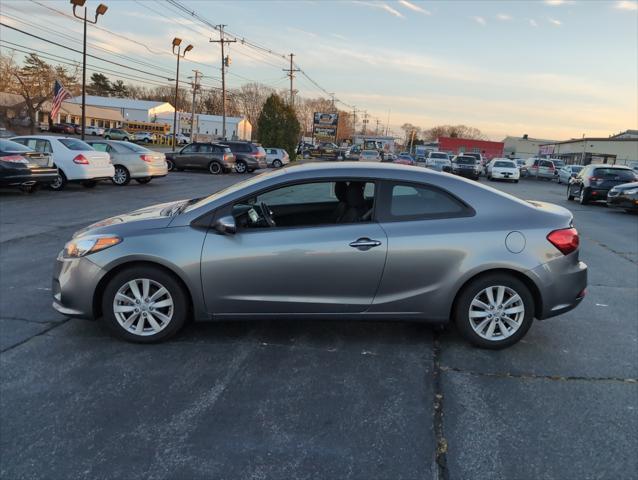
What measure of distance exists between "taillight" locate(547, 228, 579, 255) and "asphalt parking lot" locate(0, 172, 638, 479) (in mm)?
900

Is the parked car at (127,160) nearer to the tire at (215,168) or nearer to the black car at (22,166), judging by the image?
the black car at (22,166)

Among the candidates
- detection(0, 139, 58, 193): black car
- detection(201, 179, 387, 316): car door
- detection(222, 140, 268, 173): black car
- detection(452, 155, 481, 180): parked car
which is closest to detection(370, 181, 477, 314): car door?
detection(201, 179, 387, 316): car door

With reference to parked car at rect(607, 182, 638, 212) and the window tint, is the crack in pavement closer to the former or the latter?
the window tint

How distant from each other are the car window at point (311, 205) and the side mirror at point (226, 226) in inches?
7.1

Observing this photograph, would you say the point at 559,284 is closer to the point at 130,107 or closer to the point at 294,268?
the point at 294,268

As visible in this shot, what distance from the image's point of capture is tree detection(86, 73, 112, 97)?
124125mm

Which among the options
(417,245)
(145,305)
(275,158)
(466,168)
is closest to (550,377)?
(417,245)

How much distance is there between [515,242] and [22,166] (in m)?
13.2

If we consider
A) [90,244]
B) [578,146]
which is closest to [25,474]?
[90,244]

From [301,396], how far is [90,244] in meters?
2.15

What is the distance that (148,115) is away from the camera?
109 metres

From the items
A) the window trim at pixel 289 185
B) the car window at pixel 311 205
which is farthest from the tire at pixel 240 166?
the window trim at pixel 289 185

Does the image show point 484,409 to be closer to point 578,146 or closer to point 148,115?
point 578,146

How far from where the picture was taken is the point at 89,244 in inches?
165
